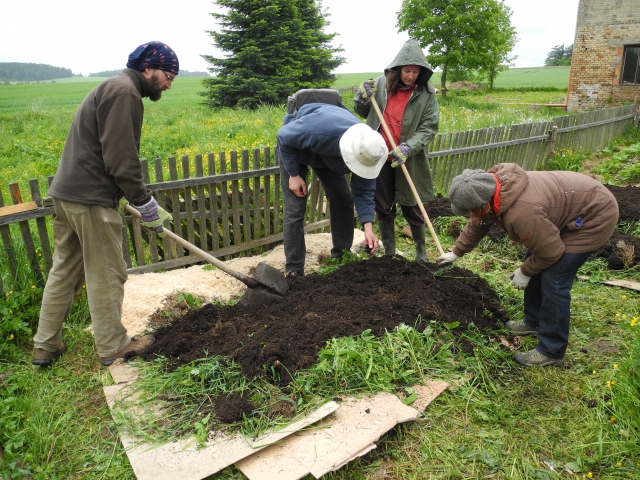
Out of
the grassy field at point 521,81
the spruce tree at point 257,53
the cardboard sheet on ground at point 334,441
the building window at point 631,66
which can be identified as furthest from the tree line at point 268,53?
the grassy field at point 521,81

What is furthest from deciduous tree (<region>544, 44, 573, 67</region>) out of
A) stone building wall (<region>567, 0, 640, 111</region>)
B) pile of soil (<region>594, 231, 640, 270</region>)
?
pile of soil (<region>594, 231, 640, 270</region>)

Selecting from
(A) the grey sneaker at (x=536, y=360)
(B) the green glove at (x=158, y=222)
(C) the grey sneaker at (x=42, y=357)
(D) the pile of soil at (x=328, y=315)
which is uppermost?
(B) the green glove at (x=158, y=222)

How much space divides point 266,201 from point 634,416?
4078 mm

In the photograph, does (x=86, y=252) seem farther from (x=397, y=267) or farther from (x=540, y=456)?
(x=540, y=456)

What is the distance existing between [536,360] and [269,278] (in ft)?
7.05

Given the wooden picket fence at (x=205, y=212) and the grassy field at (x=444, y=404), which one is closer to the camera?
the grassy field at (x=444, y=404)

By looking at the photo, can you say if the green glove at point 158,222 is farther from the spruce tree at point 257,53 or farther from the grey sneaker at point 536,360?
the spruce tree at point 257,53

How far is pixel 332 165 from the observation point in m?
4.27

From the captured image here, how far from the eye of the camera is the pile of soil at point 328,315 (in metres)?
3.18

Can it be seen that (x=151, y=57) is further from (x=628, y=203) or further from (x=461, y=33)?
(x=461, y=33)

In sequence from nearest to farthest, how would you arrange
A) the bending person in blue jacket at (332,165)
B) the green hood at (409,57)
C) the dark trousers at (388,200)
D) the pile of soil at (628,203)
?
the bending person in blue jacket at (332,165), the green hood at (409,57), the dark trousers at (388,200), the pile of soil at (628,203)

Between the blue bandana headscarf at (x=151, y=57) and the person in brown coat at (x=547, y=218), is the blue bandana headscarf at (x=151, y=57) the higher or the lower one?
the higher one

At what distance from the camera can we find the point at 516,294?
4430 mm

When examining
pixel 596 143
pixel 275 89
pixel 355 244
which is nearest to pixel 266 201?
pixel 355 244
